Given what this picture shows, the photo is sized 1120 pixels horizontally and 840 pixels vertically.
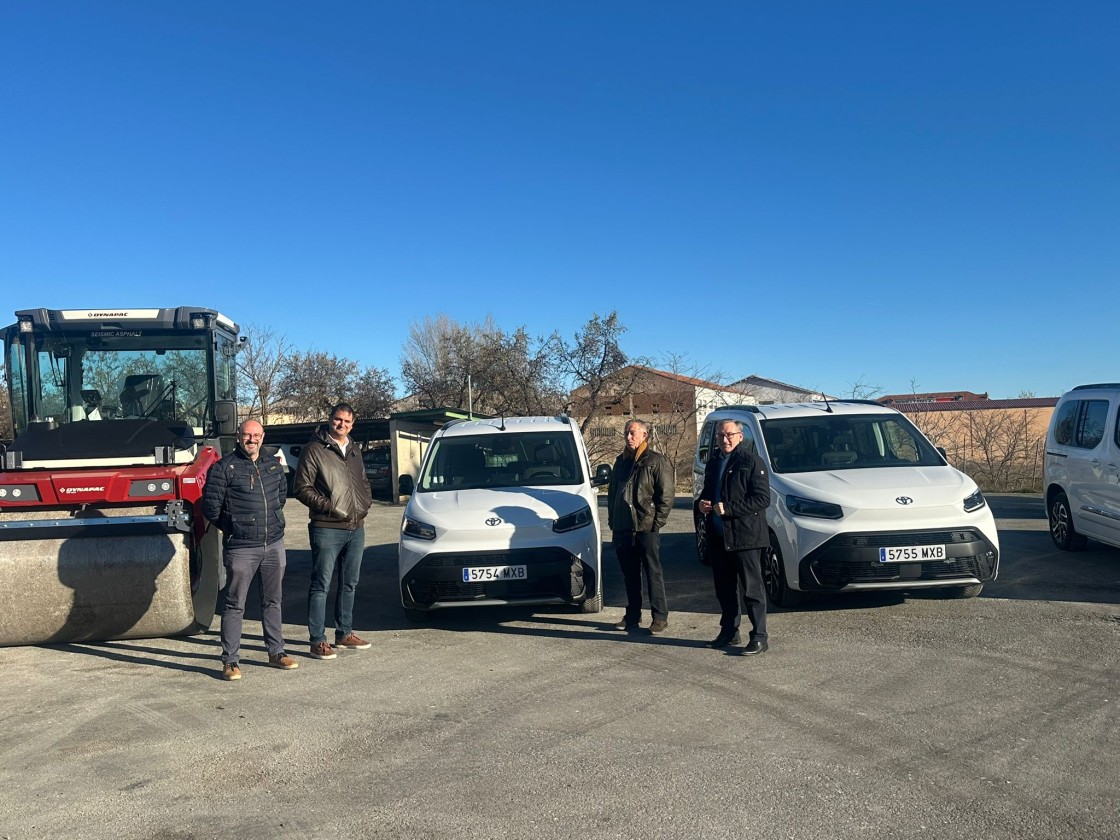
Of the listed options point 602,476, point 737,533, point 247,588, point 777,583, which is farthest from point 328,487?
point 777,583

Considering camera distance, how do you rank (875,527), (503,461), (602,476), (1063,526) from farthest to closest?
(1063,526) → (503,461) → (602,476) → (875,527)

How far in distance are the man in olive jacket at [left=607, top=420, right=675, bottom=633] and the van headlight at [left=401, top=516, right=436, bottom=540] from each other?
1.52 meters

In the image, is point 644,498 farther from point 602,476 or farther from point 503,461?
point 503,461

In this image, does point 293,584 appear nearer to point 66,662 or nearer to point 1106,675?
point 66,662

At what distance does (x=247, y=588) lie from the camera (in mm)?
6586

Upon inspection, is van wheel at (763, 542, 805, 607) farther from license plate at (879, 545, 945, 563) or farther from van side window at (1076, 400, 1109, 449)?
van side window at (1076, 400, 1109, 449)

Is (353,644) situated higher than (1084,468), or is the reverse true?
(1084,468)

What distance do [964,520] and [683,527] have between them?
714cm

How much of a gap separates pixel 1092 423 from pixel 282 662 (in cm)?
870

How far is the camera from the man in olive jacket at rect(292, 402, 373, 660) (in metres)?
6.87

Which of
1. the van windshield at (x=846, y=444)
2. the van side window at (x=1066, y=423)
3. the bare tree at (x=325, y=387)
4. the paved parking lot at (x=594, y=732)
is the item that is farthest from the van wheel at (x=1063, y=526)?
the bare tree at (x=325, y=387)

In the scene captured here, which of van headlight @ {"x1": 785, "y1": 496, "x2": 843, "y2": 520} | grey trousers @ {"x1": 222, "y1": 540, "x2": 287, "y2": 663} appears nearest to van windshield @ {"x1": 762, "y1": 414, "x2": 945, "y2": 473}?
van headlight @ {"x1": 785, "y1": 496, "x2": 843, "y2": 520}

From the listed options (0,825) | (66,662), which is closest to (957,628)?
(0,825)

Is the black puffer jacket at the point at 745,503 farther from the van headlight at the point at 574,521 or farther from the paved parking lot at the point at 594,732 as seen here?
the van headlight at the point at 574,521
